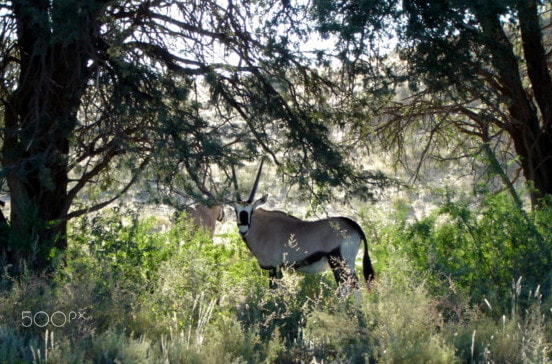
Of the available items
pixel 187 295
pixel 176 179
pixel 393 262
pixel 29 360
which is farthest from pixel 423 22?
pixel 29 360

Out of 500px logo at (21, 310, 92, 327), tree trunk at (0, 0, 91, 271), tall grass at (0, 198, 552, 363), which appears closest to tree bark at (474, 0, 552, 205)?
tall grass at (0, 198, 552, 363)

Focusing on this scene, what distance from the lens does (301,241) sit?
33.9 feet

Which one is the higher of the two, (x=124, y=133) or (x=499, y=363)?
(x=124, y=133)

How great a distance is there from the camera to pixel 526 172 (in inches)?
526

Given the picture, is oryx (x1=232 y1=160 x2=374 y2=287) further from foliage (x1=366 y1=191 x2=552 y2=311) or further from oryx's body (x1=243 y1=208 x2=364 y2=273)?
foliage (x1=366 y1=191 x2=552 y2=311)

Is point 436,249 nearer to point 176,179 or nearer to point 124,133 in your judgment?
point 176,179

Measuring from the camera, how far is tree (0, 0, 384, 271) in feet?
26.9

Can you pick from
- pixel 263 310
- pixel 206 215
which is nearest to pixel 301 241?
pixel 263 310

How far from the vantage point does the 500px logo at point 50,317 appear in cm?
634

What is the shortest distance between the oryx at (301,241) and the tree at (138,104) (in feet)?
3.65

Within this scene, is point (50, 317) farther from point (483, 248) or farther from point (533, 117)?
point (533, 117)

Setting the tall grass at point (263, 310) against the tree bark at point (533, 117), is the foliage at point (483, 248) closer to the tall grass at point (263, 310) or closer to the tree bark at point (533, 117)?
the tall grass at point (263, 310)

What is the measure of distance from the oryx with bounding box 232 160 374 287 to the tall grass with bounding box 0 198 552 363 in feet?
2.65

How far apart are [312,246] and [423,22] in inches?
134
